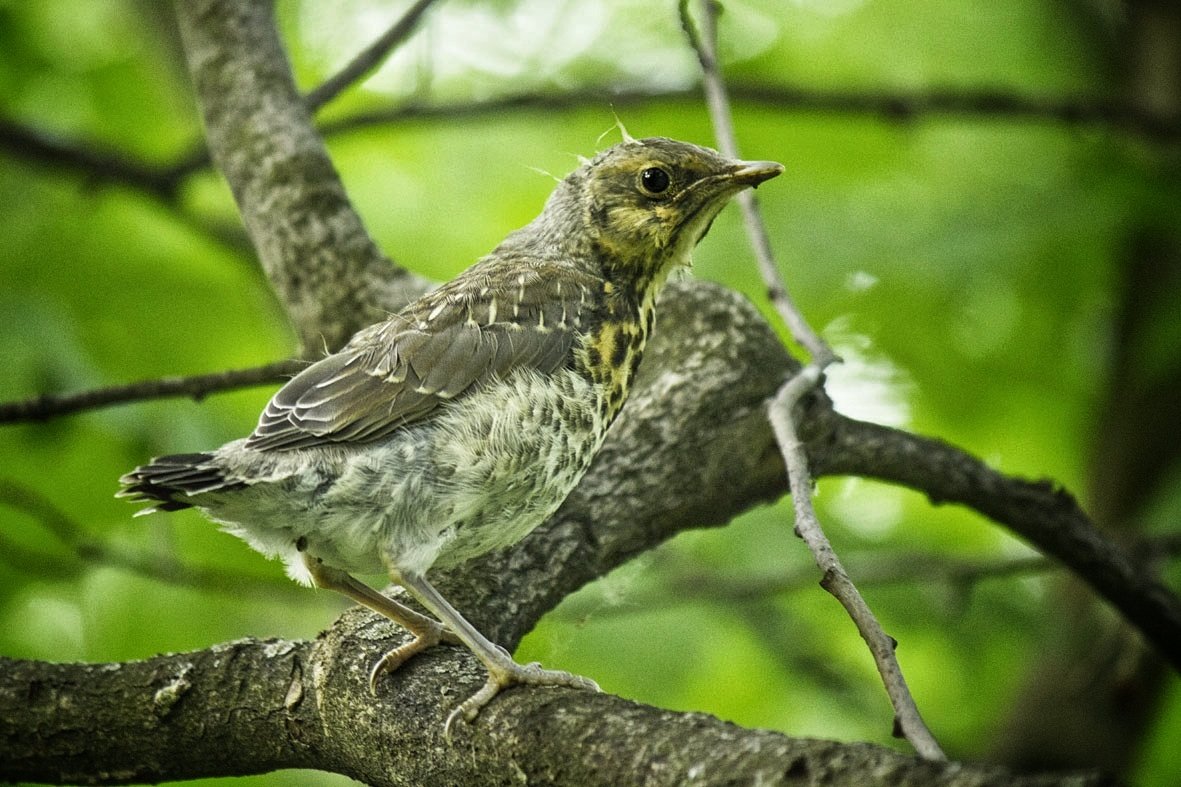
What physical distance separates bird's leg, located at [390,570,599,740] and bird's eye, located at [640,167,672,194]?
1265mm

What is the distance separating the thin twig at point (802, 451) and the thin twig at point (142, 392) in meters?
1.41

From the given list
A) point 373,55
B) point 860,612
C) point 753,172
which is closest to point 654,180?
point 753,172

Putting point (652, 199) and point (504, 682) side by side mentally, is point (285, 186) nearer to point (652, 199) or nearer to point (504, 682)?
point (652, 199)

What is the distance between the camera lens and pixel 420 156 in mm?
6930

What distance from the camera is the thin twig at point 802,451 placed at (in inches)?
80.4

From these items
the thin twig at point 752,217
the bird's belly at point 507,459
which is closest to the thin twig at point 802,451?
the thin twig at point 752,217

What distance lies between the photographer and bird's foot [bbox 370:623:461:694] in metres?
2.73

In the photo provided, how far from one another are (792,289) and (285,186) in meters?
1.99

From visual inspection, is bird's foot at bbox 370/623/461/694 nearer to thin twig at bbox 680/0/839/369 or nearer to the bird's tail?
the bird's tail

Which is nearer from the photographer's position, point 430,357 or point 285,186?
point 430,357

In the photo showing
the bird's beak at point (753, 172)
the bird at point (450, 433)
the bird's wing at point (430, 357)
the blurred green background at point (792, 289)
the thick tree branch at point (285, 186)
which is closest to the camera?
the bird at point (450, 433)

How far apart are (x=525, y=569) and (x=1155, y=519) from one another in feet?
9.81

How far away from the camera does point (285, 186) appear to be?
4.14m

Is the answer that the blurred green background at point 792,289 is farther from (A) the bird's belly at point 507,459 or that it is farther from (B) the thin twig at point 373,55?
(A) the bird's belly at point 507,459
